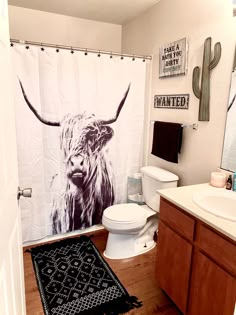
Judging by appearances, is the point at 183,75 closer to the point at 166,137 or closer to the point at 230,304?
the point at 166,137

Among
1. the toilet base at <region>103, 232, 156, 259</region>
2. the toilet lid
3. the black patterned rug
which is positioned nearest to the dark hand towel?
the toilet lid

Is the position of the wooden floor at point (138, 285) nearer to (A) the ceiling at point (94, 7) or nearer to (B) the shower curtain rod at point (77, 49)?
(B) the shower curtain rod at point (77, 49)

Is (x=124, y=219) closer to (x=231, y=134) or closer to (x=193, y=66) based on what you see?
(x=231, y=134)

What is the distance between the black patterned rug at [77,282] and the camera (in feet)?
5.49

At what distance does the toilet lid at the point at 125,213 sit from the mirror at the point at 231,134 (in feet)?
2.81

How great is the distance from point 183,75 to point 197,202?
1198mm

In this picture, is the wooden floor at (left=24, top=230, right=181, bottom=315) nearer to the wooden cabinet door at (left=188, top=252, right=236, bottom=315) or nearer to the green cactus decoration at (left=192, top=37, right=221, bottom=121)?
the wooden cabinet door at (left=188, top=252, right=236, bottom=315)

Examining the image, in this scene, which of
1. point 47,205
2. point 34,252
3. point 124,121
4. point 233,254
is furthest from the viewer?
point 124,121

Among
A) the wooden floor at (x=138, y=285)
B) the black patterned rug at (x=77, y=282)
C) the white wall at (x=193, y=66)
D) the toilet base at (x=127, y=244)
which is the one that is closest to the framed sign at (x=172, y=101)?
the white wall at (x=193, y=66)

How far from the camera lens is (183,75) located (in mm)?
2119

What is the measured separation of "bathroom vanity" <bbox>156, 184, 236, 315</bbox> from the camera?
1.19m

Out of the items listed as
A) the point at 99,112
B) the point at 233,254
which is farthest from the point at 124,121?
the point at 233,254

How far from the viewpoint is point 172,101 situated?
2.28 metres

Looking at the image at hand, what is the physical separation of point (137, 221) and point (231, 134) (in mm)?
1047
